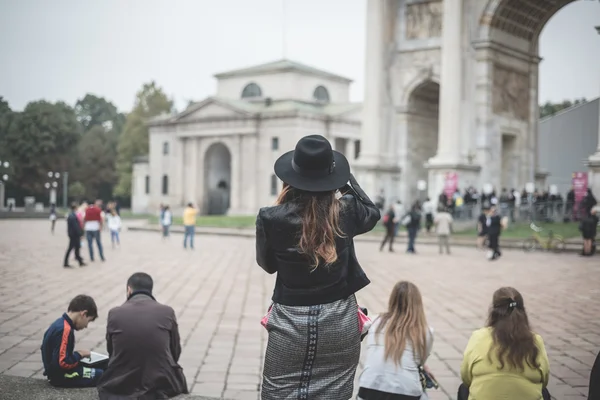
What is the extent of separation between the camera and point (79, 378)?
6.88 metres

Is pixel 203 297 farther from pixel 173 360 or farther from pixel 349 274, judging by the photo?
pixel 349 274

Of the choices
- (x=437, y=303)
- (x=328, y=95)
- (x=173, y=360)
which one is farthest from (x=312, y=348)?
(x=328, y=95)

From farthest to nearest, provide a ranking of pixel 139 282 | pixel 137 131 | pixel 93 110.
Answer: pixel 137 131 → pixel 93 110 → pixel 139 282

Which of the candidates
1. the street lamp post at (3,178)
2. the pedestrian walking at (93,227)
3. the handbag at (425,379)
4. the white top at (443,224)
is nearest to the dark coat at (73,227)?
the pedestrian walking at (93,227)

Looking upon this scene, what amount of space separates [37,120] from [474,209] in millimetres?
29390

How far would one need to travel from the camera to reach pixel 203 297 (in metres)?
14.2

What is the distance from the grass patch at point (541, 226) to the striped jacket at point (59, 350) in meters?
23.5

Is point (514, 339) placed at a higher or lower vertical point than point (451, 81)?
lower

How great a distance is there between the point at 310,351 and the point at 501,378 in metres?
1.98

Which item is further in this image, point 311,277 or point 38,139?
point 38,139

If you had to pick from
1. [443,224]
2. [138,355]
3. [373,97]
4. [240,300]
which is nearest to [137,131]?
[373,97]

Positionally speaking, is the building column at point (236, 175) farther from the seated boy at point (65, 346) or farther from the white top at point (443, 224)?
the seated boy at point (65, 346)

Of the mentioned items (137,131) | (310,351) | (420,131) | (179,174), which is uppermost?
(137,131)

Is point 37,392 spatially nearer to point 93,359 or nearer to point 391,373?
point 93,359
